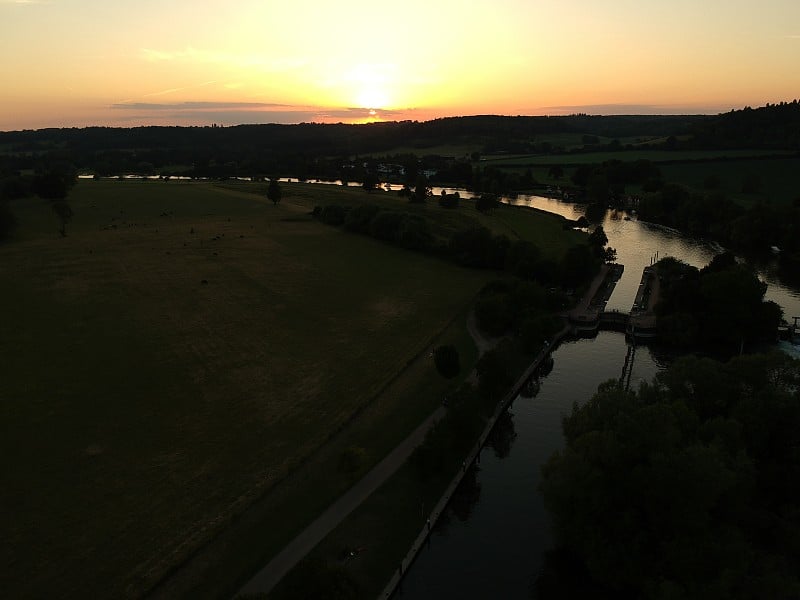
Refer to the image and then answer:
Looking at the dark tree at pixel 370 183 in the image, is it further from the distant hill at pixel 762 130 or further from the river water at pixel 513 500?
the distant hill at pixel 762 130

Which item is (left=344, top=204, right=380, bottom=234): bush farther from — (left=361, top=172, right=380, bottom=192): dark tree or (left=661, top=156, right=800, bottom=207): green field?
(left=661, top=156, right=800, bottom=207): green field

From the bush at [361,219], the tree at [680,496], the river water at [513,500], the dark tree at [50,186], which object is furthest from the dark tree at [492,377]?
the dark tree at [50,186]

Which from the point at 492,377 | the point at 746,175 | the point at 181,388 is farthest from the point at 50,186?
the point at 746,175

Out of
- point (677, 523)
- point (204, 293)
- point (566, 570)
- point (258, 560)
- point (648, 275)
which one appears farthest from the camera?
point (648, 275)

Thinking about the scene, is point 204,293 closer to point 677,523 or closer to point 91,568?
point 91,568

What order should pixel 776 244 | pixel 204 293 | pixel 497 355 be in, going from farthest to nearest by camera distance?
pixel 776 244, pixel 204 293, pixel 497 355

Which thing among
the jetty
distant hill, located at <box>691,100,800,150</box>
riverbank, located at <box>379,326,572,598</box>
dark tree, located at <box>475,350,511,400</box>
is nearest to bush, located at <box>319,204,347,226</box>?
the jetty

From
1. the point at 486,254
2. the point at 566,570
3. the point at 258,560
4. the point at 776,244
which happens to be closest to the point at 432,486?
the point at 566,570
